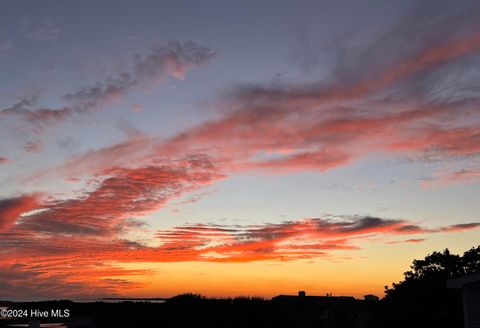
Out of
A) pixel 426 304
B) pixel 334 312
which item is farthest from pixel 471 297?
pixel 334 312

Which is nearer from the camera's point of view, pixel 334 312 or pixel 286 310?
pixel 286 310

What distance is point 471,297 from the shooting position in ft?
62.5

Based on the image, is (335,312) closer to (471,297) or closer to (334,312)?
(334,312)

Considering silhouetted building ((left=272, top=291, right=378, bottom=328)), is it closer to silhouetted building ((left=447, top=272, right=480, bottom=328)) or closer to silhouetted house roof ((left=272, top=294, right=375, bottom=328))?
silhouetted house roof ((left=272, top=294, right=375, bottom=328))

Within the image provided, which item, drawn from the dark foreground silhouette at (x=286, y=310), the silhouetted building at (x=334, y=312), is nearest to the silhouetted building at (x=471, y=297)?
the dark foreground silhouette at (x=286, y=310)

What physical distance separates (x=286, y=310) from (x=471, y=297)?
17.9 meters

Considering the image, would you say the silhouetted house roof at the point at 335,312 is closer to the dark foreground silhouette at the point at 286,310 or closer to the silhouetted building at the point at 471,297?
the dark foreground silhouette at the point at 286,310

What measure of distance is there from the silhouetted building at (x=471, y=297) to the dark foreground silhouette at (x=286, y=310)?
2504 millimetres

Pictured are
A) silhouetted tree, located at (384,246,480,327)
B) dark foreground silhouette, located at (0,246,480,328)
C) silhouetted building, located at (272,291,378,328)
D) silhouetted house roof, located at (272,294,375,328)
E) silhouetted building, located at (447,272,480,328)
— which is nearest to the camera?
silhouetted building, located at (447,272,480,328)

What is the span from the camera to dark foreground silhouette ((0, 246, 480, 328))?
Answer: 31172mm

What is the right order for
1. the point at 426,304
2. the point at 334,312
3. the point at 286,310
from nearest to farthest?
1. the point at 286,310
2. the point at 426,304
3. the point at 334,312

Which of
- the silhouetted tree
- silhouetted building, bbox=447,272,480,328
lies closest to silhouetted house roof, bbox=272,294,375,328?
the silhouetted tree

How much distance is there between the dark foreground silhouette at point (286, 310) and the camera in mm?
31172

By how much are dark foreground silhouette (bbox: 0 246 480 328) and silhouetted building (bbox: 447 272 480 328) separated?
250cm
